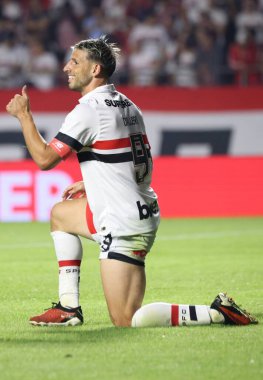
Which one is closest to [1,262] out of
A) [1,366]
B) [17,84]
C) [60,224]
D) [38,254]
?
[38,254]

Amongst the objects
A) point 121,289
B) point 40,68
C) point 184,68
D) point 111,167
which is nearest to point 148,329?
point 121,289

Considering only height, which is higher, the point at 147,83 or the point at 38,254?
the point at 147,83

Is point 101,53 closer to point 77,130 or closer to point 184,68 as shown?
point 77,130

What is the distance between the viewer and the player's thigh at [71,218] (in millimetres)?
7656

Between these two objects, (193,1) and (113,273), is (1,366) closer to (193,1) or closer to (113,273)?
(113,273)

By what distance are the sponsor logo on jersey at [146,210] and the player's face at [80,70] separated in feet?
3.12

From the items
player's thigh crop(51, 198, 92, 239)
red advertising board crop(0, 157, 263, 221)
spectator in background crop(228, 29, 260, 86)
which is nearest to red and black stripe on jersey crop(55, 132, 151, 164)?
player's thigh crop(51, 198, 92, 239)

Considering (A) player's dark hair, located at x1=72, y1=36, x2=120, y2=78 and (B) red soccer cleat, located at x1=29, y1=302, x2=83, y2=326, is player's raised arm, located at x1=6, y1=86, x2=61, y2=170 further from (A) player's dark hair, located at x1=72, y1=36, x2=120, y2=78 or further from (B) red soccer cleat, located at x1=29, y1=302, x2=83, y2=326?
(B) red soccer cleat, located at x1=29, y1=302, x2=83, y2=326

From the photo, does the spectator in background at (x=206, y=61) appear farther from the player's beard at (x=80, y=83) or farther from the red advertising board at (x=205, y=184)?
the player's beard at (x=80, y=83)

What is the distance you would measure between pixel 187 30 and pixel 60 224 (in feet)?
44.9

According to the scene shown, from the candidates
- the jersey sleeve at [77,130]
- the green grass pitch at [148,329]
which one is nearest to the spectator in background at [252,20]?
the green grass pitch at [148,329]

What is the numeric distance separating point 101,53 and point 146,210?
1.15 metres

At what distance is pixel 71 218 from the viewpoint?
769 centimetres

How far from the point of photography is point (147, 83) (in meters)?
20.3
